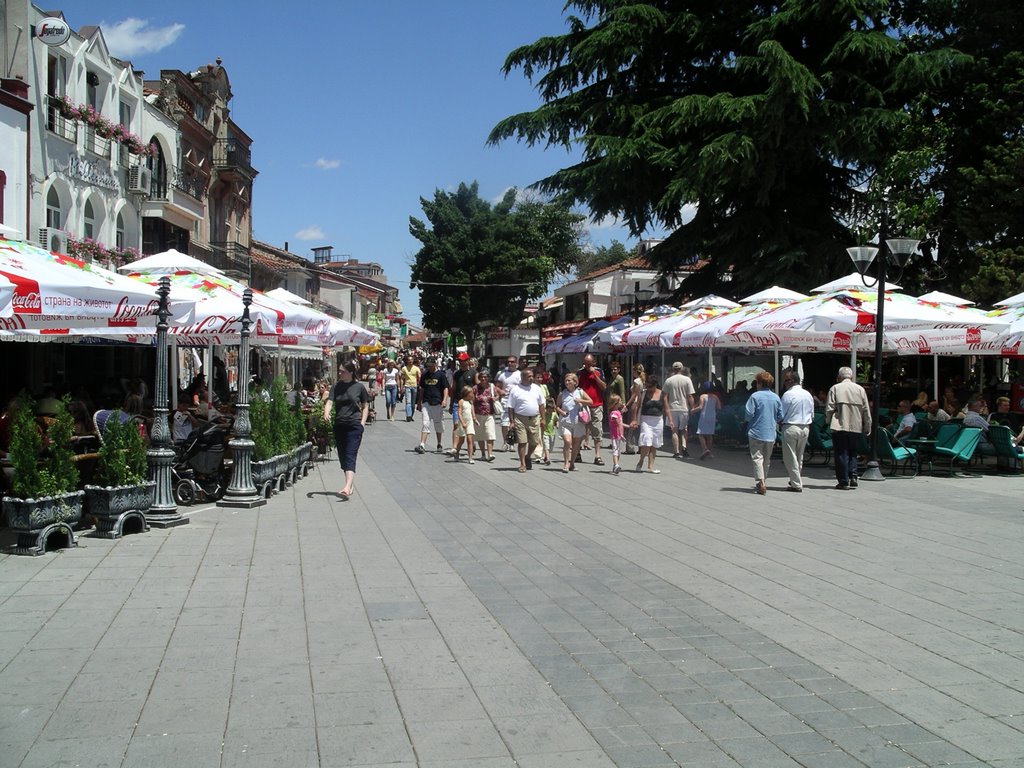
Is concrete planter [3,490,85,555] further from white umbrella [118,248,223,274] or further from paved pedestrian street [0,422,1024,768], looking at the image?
white umbrella [118,248,223,274]

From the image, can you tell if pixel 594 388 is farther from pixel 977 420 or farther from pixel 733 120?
pixel 733 120

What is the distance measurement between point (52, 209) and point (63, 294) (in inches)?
705

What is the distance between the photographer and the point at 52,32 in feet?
72.4

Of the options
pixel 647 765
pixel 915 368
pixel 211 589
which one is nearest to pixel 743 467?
pixel 211 589

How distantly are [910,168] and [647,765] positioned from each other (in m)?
23.6

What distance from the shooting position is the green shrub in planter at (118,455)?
29.2ft

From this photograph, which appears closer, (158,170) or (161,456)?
(161,456)

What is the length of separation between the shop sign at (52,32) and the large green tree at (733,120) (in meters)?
11.5

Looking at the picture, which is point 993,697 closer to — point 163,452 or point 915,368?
point 163,452

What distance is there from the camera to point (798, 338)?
1606cm

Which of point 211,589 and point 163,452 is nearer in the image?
point 211,589

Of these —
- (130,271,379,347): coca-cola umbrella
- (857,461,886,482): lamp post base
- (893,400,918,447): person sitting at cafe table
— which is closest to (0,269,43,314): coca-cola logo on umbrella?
(130,271,379,347): coca-cola umbrella

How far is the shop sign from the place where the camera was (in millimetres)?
21938

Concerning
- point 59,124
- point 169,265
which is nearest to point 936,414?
point 169,265
